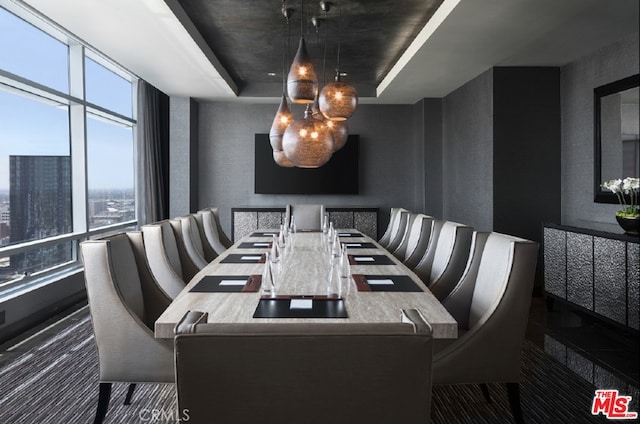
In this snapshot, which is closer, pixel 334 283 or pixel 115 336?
pixel 115 336

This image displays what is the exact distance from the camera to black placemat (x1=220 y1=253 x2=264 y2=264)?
11.8 feet

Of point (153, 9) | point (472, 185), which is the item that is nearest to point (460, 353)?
point (153, 9)

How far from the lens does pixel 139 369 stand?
2424 millimetres

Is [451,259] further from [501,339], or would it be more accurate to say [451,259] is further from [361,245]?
[361,245]

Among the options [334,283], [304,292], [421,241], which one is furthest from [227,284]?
[421,241]

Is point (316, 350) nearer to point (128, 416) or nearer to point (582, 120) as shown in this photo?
point (128, 416)

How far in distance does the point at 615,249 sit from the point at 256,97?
5.51m

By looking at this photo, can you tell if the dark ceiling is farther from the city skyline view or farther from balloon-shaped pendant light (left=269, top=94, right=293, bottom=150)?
the city skyline view

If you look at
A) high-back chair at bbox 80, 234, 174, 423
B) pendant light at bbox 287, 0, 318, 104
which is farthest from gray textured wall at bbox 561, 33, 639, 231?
high-back chair at bbox 80, 234, 174, 423

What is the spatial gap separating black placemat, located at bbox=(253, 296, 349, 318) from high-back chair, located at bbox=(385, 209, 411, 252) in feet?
10.1

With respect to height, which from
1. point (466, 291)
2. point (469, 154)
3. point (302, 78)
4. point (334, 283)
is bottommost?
point (466, 291)

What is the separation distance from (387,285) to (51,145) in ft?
14.3

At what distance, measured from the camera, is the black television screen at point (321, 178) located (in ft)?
28.1

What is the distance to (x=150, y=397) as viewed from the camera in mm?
3002
